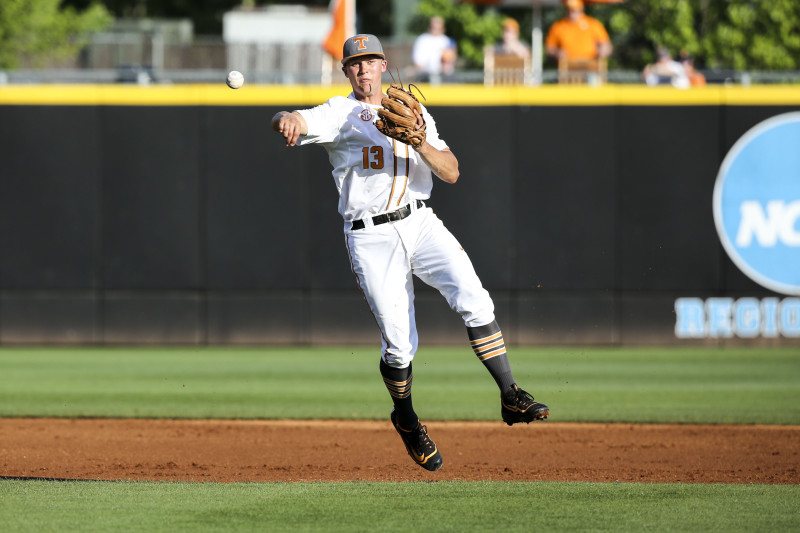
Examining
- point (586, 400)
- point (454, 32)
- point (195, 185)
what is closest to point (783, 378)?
point (586, 400)

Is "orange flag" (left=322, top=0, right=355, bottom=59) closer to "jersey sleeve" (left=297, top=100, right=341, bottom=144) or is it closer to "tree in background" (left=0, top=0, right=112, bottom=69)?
"tree in background" (left=0, top=0, right=112, bottom=69)

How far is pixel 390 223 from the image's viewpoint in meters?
6.05

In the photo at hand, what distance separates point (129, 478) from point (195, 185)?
7.66 meters

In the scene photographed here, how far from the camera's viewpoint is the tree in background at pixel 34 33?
21.8 m

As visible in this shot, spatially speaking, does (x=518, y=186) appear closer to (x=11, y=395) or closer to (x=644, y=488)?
(x=11, y=395)

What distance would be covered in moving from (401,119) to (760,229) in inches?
358

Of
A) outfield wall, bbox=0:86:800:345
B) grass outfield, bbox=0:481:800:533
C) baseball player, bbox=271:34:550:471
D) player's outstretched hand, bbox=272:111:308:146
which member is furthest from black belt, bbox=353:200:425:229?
outfield wall, bbox=0:86:800:345

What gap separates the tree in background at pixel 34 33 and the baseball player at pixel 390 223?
1659 centimetres

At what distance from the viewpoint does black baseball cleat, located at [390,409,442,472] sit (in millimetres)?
6270

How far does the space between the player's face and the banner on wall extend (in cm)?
841

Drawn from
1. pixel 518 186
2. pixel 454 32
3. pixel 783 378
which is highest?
pixel 454 32

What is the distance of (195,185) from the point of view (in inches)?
539

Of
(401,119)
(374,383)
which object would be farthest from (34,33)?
(401,119)

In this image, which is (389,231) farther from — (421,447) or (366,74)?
(421,447)
